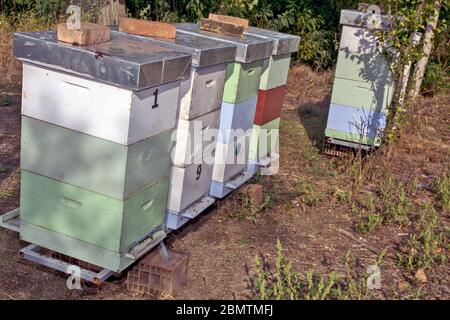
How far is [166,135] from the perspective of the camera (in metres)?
3.00

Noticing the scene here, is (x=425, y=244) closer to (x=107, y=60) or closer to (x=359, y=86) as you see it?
(x=359, y=86)

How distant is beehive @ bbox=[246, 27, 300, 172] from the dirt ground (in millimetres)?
394

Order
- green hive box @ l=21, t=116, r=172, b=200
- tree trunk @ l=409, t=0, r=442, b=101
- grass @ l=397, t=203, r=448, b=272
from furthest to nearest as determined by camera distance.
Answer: tree trunk @ l=409, t=0, r=442, b=101 → grass @ l=397, t=203, r=448, b=272 → green hive box @ l=21, t=116, r=172, b=200

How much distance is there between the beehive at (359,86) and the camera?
5.12 metres

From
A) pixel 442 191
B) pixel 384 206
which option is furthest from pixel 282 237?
pixel 442 191

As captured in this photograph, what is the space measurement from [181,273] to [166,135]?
0.79 metres

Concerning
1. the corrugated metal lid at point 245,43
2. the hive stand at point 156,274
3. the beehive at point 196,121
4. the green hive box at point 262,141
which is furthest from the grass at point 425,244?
the corrugated metal lid at point 245,43

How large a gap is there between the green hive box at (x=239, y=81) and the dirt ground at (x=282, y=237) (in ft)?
3.06

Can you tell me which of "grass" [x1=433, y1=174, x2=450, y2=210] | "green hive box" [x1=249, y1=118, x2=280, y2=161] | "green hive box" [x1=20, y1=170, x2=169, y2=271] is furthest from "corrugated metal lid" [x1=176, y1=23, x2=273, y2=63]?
"grass" [x1=433, y1=174, x2=450, y2=210]

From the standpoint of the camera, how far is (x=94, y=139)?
2719 millimetres

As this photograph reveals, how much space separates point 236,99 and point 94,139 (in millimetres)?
1174

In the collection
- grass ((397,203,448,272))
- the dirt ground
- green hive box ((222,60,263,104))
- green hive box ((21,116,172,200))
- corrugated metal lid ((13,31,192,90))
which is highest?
corrugated metal lid ((13,31,192,90))

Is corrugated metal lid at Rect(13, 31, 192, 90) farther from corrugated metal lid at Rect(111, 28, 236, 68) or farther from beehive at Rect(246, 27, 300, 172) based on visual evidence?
beehive at Rect(246, 27, 300, 172)

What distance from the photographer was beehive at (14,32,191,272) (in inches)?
104
